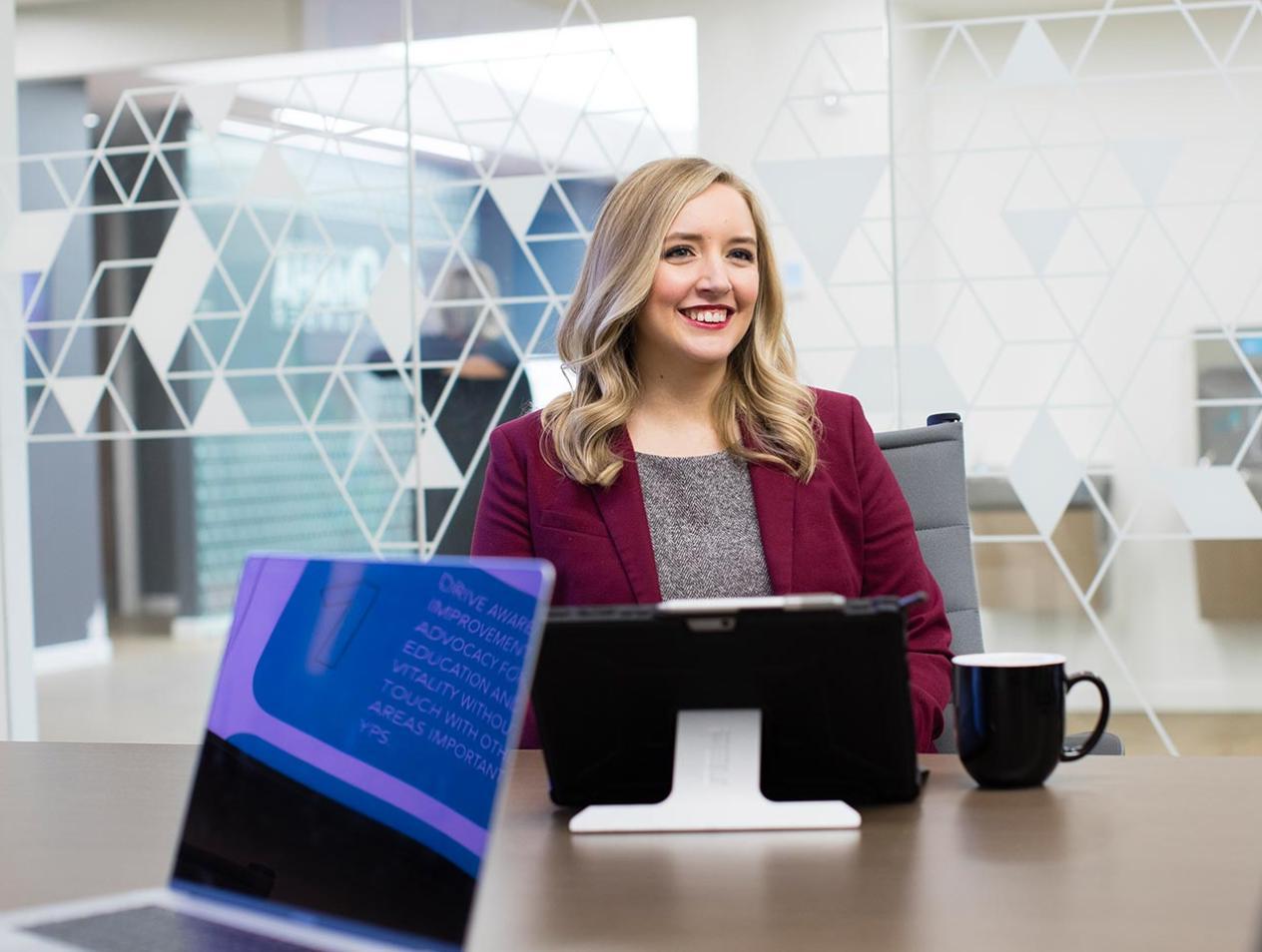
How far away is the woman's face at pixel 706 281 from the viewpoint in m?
1.93

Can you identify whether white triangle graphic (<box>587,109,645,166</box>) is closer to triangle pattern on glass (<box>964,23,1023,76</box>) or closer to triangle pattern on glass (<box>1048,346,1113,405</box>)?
triangle pattern on glass (<box>964,23,1023,76</box>)

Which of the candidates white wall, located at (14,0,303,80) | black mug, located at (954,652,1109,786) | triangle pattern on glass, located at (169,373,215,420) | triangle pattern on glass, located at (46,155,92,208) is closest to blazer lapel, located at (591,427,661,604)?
black mug, located at (954,652,1109,786)

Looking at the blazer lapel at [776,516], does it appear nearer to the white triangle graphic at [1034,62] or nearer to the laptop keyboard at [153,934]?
the laptop keyboard at [153,934]

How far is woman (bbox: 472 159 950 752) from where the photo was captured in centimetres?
185

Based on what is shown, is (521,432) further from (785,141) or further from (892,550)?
(785,141)

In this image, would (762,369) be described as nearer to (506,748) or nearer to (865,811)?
(865,811)

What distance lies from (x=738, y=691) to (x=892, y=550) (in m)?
0.77

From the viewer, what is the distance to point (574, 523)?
1.86 m

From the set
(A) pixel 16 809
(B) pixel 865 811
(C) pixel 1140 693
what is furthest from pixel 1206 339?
(A) pixel 16 809

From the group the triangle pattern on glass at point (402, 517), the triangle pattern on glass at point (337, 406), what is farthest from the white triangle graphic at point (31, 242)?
the triangle pattern on glass at point (402, 517)

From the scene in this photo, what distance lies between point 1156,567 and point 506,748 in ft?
10.3

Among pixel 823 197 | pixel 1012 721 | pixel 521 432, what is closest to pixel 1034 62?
pixel 823 197

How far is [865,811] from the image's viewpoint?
44.8 inches

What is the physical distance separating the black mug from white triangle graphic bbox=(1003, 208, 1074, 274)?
8.19 ft
